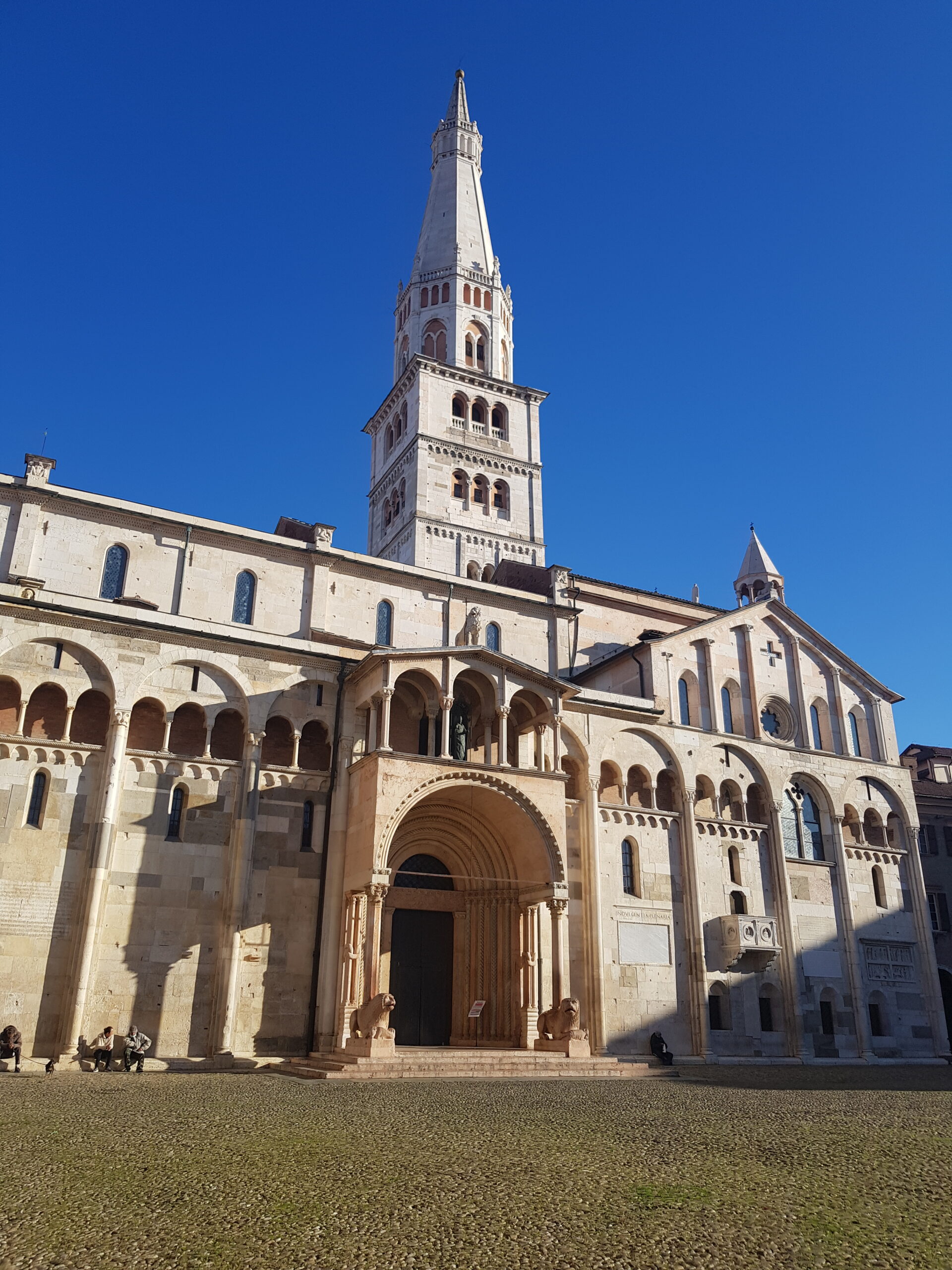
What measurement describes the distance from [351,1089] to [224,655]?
45.3 feet

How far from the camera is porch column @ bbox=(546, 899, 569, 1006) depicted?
91.5 feet

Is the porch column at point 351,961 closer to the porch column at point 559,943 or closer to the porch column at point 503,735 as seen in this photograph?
the porch column at point 503,735

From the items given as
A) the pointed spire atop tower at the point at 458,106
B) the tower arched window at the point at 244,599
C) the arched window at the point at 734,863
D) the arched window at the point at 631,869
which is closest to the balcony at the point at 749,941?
the arched window at the point at 734,863

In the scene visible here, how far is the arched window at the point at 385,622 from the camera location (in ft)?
115

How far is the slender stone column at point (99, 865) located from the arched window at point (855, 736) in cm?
2849

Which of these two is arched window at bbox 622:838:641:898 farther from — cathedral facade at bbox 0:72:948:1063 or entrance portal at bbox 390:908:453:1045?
entrance portal at bbox 390:908:453:1045

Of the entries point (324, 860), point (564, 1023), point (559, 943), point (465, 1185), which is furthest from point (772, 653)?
point (465, 1185)

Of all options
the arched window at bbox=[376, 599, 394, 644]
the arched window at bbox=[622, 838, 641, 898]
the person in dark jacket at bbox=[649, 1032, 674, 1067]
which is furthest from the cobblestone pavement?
the arched window at bbox=[376, 599, 394, 644]

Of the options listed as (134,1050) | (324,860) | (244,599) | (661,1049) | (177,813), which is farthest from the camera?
(244,599)

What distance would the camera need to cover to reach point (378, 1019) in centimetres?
2350

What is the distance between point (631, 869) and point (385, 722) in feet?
36.1

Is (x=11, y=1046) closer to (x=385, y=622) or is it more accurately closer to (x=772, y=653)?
(x=385, y=622)

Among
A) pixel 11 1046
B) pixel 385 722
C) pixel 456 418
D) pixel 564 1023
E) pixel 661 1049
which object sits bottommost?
pixel 661 1049

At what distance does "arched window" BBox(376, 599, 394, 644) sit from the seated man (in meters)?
15.6
